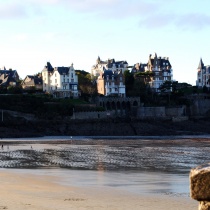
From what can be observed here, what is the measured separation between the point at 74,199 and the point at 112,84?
6858cm

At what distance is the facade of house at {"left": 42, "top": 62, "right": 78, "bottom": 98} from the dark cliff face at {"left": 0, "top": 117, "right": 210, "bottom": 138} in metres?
17.0

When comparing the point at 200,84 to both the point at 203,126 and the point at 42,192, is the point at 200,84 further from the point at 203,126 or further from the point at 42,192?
the point at 42,192

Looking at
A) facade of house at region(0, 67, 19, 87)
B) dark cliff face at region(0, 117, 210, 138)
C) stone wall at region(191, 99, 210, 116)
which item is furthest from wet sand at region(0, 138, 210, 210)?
facade of house at region(0, 67, 19, 87)

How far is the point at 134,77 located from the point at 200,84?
2052 centimetres

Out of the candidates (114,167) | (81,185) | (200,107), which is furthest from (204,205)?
(200,107)

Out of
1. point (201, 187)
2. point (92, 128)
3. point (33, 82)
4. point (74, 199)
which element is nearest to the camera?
point (201, 187)

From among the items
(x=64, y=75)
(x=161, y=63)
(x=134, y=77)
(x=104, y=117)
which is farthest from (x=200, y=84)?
(x=104, y=117)

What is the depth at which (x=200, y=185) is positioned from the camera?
2178mm

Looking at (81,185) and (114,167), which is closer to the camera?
(81,185)

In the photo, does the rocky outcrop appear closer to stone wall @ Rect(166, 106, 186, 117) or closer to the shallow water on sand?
the shallow water on sand

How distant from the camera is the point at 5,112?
6250cm

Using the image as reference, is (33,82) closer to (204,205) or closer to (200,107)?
(200,107)

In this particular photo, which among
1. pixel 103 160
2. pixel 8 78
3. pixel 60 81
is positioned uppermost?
pixel 8 78

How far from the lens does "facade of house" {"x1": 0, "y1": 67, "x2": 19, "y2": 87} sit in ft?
278
